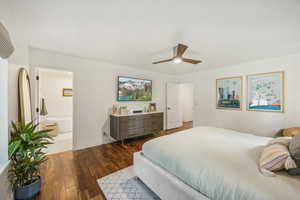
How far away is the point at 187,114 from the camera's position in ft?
21.7

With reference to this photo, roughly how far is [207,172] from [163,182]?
54cm

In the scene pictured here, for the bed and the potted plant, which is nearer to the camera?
the bed

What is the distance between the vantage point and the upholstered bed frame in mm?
1153

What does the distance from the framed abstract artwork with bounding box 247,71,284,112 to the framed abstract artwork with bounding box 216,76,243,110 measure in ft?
0.66

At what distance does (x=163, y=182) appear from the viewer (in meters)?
1.38

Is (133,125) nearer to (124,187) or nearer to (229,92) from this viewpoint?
(124,187)

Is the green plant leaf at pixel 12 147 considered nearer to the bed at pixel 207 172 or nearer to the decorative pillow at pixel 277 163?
the bed at pixel 207 172

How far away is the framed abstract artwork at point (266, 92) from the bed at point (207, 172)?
6.57ft

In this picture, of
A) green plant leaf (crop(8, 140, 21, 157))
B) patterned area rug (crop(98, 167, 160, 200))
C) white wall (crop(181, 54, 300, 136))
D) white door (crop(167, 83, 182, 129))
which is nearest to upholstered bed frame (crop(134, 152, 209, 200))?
patterned area rug (crop(98, 167, 160, 200))

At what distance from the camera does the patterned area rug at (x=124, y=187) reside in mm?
1567

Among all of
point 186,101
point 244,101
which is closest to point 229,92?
point 244,101

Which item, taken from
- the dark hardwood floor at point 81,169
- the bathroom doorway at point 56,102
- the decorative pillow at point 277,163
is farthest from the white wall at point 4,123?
the bathroom doorway at point 56,102

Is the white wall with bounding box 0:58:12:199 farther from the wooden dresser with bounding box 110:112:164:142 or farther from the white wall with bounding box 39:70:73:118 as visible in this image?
the white wall with bounding box 39:70:73:118

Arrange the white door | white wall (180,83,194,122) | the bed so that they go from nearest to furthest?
the bed < the white door < white wall (180,83,194,122)
